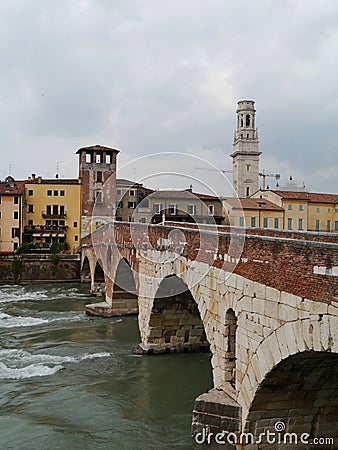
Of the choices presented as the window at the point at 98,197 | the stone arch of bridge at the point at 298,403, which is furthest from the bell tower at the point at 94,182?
the stone arch of bridge at the point at 298,403

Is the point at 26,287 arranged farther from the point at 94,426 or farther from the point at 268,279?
the point at 268,279

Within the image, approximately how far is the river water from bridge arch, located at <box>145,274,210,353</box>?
465 millimetres

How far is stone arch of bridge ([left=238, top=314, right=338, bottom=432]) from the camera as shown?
7105 millimetres

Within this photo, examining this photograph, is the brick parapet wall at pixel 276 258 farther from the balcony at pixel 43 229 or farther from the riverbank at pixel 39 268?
the balcony at pixel 43 229

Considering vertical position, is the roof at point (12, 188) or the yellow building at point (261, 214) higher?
the roof at point (12, 188)

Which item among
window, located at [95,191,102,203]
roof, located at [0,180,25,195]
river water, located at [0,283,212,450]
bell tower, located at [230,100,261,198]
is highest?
bell tower, located at [230,100,261,198]

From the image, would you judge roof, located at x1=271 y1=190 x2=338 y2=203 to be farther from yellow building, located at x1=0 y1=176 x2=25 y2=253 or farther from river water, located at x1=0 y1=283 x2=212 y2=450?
river water, located at x1=0 y1=283 x2=212 y2=450

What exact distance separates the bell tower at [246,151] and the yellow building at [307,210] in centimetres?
2173

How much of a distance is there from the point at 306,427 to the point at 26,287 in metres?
30.5

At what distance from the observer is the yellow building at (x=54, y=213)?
4559 centimetres

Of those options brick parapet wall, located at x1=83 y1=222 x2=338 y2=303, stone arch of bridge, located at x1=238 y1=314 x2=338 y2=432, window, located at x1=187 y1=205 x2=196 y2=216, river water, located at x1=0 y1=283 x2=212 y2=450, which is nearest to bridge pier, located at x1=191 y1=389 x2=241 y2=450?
stone arch of bridge, located at x1=238 y1=314 x2=338 y2=432

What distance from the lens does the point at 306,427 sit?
948 cm

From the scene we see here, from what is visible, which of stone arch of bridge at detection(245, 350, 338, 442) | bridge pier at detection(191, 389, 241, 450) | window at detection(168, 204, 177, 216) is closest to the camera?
stone arch of bridge at detection(245, 350, 338, 442)

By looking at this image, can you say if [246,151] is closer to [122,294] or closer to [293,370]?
[122,294]
